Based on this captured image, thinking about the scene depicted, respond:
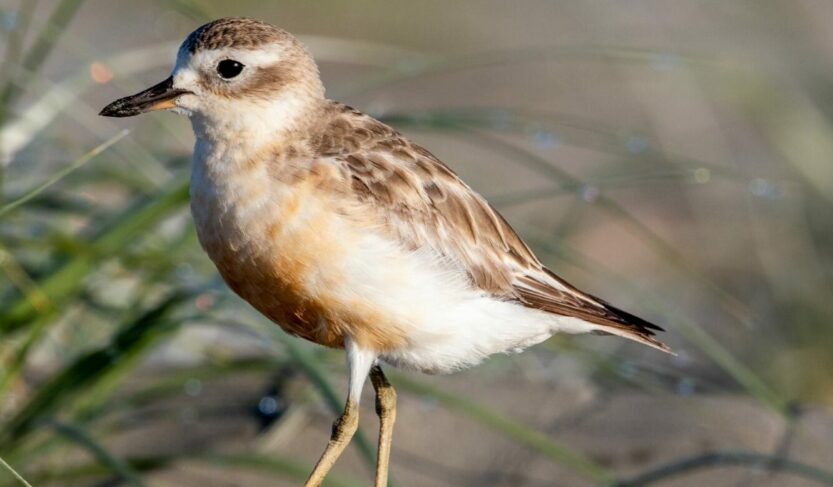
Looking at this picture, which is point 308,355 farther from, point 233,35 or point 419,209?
point 233,35

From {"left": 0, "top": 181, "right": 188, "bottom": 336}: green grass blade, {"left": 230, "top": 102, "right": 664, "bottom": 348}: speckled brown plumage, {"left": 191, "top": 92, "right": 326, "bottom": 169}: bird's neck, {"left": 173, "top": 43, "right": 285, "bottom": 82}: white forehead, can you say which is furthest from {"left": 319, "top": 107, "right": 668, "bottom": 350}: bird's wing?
{"left": 0, "top": 181, "right": 188, "bottom": 336}: green grass blade

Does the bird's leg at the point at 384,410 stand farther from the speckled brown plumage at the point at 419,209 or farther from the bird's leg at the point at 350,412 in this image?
the speckled brown plumage at the point at 419,209

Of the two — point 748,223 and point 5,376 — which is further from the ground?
point 748,223

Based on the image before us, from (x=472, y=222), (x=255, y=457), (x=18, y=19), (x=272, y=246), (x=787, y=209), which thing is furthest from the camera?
(x=787, y=209)

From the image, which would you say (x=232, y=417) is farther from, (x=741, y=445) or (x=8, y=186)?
(x=741, y=445)

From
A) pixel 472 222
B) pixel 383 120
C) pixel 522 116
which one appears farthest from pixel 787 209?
pixel 472 222

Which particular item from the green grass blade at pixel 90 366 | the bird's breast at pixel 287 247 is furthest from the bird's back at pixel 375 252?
the green grass blade at pixel 90 366

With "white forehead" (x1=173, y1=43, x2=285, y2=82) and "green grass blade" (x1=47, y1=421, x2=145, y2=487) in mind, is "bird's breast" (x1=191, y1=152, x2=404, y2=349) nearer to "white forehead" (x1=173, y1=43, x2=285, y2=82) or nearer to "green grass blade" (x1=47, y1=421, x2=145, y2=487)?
"white forehead" (x1=173, y1=43, x2=285, y2=82)
